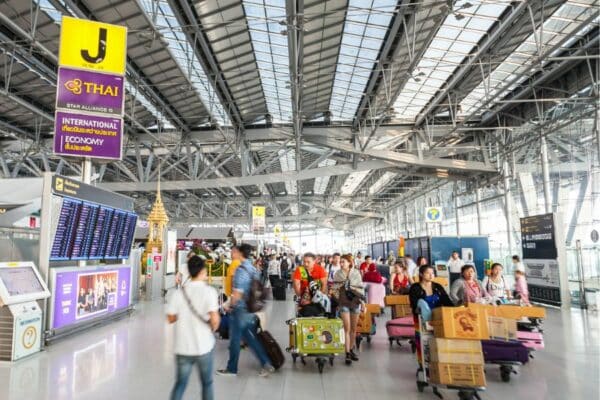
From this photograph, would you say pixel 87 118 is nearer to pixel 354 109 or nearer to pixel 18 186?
pixel 18 186

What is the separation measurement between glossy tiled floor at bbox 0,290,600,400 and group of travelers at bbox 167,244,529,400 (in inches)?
20.6

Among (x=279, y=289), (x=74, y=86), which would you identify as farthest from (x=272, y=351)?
(x=279, y=289)

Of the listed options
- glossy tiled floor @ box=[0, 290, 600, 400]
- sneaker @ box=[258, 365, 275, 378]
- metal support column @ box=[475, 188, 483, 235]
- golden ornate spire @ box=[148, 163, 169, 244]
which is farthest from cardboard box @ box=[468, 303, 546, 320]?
metal support column @ box=[475, 188, 483, 235]

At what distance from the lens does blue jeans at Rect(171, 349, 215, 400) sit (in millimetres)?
3822

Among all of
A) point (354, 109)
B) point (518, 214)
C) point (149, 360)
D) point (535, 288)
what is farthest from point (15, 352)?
point (518, 214)

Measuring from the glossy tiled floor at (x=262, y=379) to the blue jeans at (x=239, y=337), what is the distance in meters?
0.24

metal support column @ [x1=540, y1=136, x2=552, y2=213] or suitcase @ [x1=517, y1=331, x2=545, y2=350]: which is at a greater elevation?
metal support column @ [x1=540, y1=136, x2=552, y2=213]

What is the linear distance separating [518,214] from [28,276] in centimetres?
2268

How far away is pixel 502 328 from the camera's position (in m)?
6.43

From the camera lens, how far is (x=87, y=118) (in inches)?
351

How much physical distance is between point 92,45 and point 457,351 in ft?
27.4

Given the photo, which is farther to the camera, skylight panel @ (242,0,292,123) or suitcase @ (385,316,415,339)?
skylight panel @ (242,0,292,123)

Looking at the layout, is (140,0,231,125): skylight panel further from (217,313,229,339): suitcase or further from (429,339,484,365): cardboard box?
(429,339,484,365): cardboard box

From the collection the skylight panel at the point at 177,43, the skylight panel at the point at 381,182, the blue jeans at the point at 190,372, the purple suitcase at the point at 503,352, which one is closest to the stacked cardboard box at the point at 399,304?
the purple suitcase at the point at 503,352
